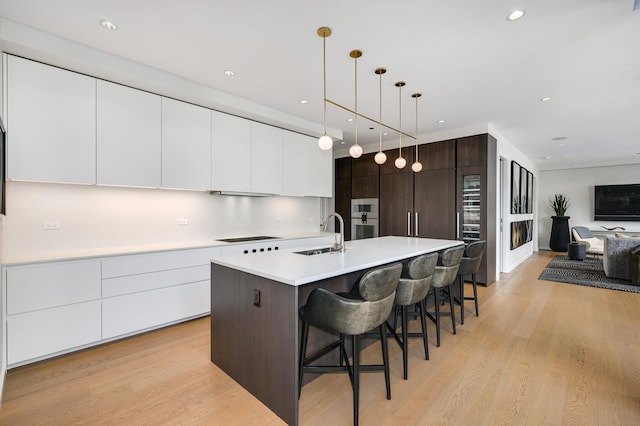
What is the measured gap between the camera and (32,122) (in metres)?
2.58

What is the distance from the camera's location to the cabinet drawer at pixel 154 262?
112 inches

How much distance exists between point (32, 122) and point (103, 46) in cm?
91

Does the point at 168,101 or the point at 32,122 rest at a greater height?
the point at 168,101

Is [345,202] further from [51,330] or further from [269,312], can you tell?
[51,330]

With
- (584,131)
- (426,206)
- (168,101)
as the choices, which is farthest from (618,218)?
(168,101)

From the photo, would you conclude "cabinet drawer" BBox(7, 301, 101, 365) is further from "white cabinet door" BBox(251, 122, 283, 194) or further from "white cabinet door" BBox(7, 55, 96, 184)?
"white cabinet door" BBox(251, 122, 283, 194)

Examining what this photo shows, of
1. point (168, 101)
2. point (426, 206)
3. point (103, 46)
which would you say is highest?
point (103, 46)

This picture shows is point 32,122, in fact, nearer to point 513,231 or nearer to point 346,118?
point 346,118

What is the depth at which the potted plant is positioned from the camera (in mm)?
9367

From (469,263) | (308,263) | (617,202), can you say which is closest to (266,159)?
(308,263)

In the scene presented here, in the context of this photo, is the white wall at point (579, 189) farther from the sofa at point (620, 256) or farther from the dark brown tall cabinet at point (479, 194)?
the dark brown tall cabinet at point (479, 194)

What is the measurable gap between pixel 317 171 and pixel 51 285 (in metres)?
3.89

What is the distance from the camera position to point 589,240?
25.9 ft

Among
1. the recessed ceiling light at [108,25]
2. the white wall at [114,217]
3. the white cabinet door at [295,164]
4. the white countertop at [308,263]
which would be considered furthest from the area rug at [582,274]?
the recessed ceiling light at [108,25]
